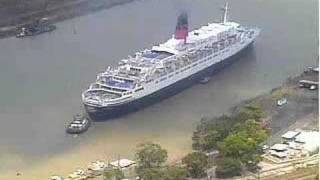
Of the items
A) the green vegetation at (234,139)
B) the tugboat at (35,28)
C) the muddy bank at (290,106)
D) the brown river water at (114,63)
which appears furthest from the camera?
the tugboat at (35,28)

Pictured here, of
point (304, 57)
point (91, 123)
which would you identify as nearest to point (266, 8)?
point (304, 57)

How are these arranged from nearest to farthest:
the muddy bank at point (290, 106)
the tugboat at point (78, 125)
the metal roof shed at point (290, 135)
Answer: the metal roof shed at point (290, 135)
the tugboat at point (78, 125)
the muddy bank at point (290, 106)

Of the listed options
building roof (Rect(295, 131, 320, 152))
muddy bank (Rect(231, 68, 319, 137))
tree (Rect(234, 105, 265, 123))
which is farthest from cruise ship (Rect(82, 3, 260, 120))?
building roof (Rect(295, 131, 320, 152))

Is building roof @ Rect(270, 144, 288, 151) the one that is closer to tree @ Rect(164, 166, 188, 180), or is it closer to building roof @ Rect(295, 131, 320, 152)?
building roof @ Rect(295, 131, 320, 152)

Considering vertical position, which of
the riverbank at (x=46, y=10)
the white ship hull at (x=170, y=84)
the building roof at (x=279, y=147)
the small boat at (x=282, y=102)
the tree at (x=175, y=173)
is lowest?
the tree at (x=175, y=173)

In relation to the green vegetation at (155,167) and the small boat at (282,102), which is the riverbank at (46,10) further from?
the green vegetation at (155,167)

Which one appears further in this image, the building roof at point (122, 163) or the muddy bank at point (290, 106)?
the muddy bank at point (290, 106)

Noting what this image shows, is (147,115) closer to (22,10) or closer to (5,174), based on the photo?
(5,174)

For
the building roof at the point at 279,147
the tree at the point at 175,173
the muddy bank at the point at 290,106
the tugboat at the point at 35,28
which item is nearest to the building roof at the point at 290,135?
the muddy bank at the point at 290,106
